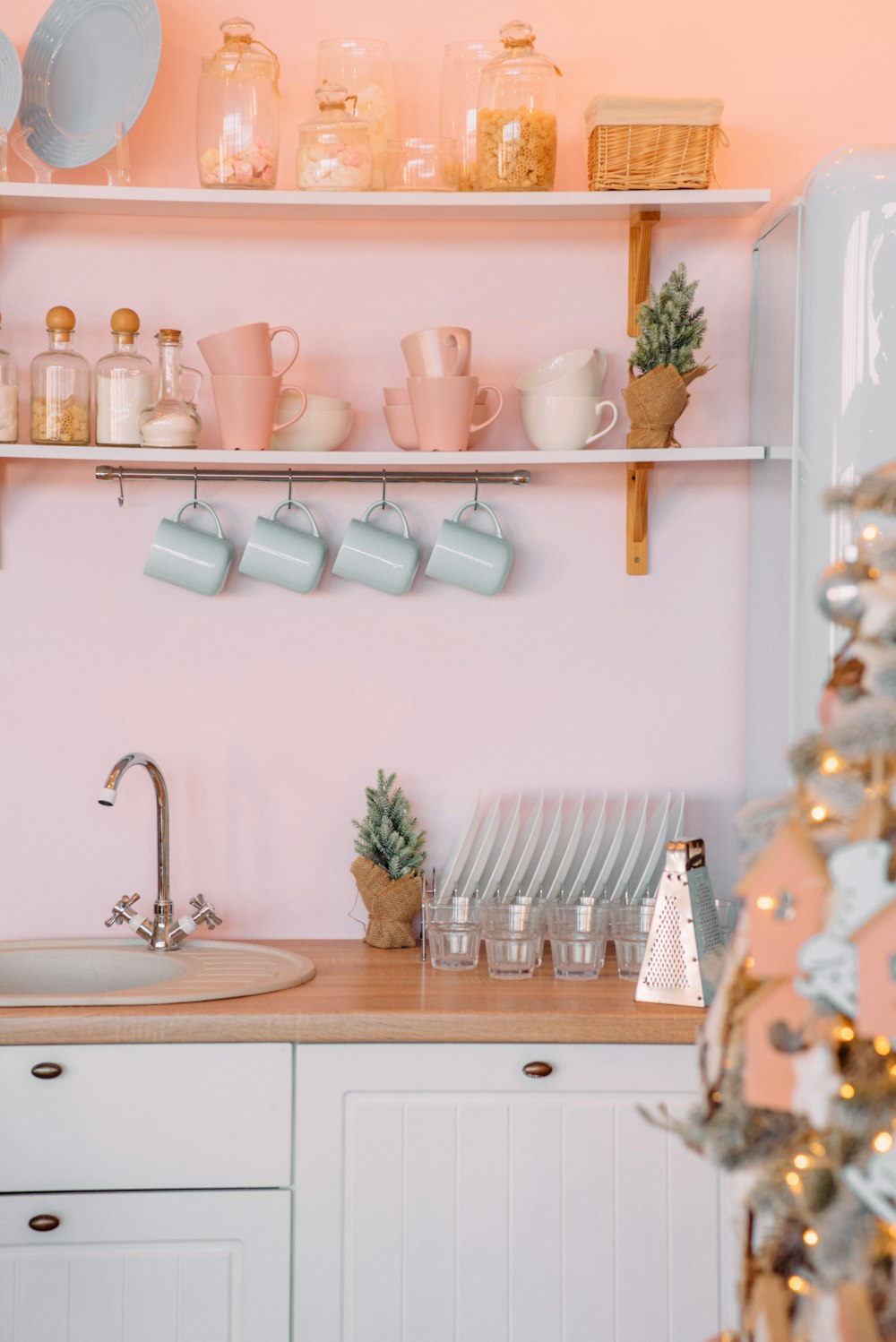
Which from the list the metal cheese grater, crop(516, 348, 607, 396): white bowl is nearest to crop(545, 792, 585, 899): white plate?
the metal cheese grater

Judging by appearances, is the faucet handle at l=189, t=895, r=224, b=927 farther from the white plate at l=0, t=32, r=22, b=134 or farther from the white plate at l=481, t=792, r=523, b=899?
the white plate at l=0, t=32, r=22, b=134

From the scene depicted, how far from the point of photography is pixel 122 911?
2.15 meters

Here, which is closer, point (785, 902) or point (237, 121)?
point (785, 902)

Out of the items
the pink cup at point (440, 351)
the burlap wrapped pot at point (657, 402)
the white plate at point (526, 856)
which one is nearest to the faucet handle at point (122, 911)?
the white plate at point (526, 856)

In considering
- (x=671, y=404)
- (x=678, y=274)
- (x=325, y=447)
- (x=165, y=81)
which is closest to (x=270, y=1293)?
(x=325, y=447)

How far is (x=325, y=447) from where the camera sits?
7.01ft

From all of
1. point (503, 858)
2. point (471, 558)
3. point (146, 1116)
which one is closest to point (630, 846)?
point (503, 858)

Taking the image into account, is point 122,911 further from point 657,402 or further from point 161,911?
point 657,402

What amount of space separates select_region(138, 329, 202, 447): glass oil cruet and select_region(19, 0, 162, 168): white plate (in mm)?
314

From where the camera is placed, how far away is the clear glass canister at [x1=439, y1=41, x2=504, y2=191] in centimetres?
208

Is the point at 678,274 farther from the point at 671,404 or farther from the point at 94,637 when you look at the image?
the point at 94,637

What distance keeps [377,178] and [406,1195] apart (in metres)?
1.46

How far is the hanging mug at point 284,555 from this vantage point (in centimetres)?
219

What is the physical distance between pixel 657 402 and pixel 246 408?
61 cm
